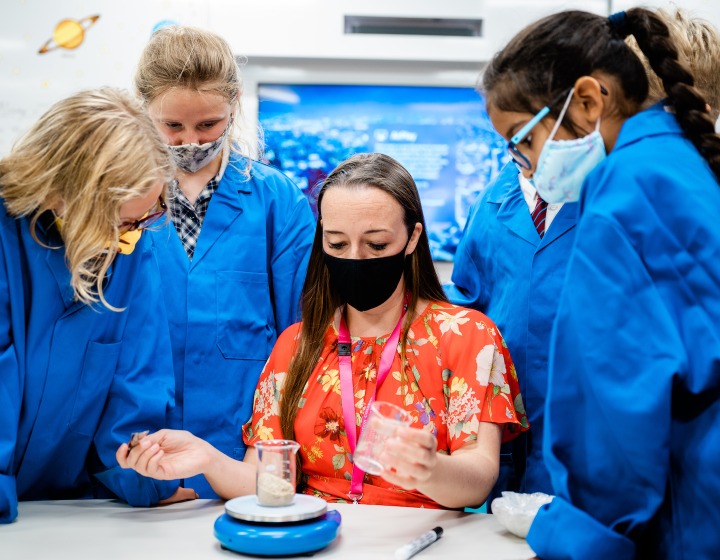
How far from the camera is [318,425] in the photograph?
195 cm

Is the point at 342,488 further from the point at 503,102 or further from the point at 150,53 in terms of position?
the point at 150,53

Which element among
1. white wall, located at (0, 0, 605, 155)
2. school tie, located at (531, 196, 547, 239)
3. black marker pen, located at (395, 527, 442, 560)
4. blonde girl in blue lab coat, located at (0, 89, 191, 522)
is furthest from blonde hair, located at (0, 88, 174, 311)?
white wall, located at (0, 0, 605, 155)

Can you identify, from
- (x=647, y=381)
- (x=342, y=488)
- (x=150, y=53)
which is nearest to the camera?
(x=647, y=381)

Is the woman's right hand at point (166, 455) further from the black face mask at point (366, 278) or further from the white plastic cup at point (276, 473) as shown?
the black face mask at point (366, 278)

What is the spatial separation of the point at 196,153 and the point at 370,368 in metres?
0.81

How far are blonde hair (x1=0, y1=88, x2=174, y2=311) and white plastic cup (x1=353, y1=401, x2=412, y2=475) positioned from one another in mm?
656

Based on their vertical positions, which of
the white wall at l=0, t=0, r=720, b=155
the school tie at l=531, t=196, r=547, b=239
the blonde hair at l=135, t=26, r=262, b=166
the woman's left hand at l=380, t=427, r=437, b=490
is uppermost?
the white wall at l=0, t=0, r=720, b=155

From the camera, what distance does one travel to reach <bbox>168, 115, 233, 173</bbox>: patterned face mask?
225cm

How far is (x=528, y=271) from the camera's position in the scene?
2094 mm

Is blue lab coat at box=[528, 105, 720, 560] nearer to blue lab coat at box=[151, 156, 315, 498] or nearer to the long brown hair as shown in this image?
the long brown hair

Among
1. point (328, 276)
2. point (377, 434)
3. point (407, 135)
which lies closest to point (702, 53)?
point (328, 276)

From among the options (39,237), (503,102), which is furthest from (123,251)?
(503,102)

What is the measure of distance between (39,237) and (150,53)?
806 mm

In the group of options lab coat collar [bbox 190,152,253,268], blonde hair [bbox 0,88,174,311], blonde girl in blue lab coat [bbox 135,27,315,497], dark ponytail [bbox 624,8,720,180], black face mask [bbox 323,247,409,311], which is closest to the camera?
dark ponytail [bbox 624,8,720,180]
